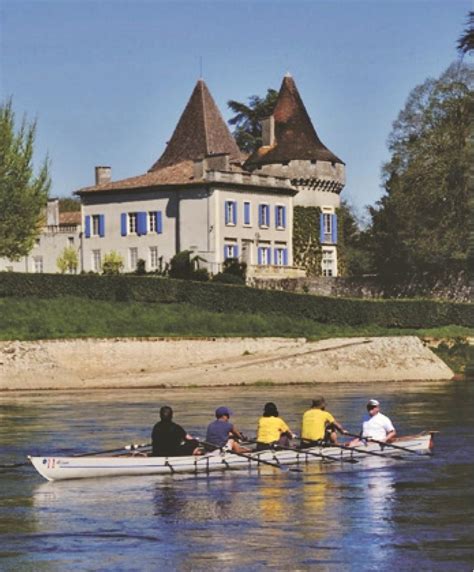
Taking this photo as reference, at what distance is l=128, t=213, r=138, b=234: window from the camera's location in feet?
318

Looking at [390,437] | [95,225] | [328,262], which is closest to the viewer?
[390,437]

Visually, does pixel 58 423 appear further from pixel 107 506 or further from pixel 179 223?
pixel 179 223

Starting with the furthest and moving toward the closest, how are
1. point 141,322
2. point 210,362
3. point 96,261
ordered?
point 96,261
point 141,322
point 210,362

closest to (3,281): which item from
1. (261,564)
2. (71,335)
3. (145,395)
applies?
(71,335)

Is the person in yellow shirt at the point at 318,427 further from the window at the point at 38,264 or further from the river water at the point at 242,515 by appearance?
the window at the point at 38,264

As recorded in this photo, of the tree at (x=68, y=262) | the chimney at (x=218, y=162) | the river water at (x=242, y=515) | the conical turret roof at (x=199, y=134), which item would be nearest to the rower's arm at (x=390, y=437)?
the river water at (x=242, y=515)

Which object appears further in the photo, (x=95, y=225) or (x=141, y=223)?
(x=95, y=225)

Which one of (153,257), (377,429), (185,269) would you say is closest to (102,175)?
(153,257)

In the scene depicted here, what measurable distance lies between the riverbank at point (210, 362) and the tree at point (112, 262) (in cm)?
2313

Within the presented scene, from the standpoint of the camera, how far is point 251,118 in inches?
4774

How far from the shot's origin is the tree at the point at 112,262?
92.0 meters

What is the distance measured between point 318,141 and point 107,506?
3208 inches

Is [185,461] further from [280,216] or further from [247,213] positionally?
[280,216]

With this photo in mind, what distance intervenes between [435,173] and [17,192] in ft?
89.3
